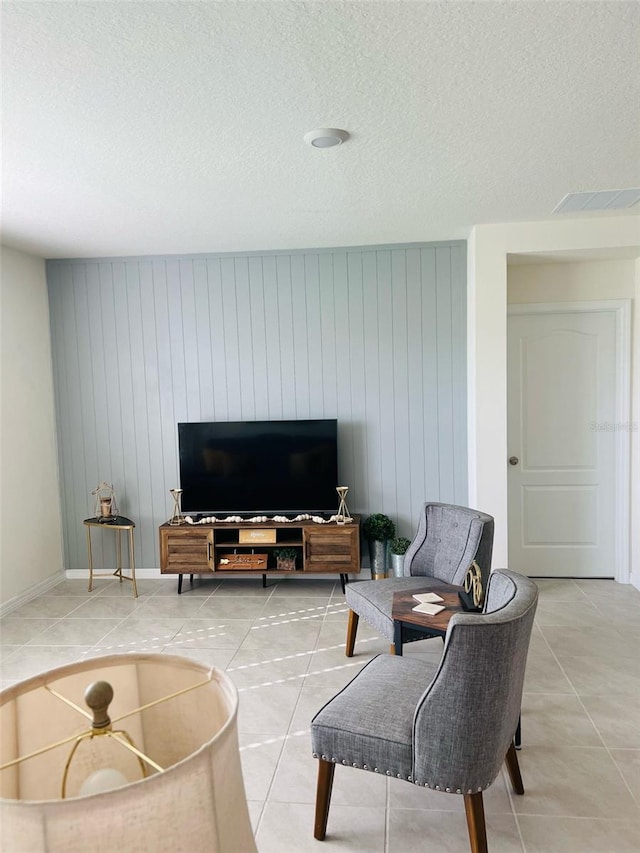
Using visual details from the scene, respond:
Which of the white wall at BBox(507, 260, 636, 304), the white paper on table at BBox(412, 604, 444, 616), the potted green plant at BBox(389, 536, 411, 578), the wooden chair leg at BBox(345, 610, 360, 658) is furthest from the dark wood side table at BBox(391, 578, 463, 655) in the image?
the white wall at BBox(507, 260, 636, 304)

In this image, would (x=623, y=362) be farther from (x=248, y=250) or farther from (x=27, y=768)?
(x=27, y=768)

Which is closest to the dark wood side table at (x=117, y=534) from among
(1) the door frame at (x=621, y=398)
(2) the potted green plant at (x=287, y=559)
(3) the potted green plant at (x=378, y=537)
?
(2) the potted green plant at (x=287, y=559)

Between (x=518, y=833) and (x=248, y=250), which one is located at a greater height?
(x=248, y=250)

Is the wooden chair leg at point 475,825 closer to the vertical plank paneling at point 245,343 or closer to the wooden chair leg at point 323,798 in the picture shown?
the wooden chair leg at point 323,798

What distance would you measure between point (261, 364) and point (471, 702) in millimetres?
3659

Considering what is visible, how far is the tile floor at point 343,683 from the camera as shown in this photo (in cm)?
225

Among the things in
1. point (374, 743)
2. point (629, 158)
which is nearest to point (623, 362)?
point (629, 158)

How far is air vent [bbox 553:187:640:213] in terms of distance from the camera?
372 centimetres

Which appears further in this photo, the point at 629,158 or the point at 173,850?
the point at 629,158

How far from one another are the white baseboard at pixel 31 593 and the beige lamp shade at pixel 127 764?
423 cm

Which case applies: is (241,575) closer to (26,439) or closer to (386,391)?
(386,391)

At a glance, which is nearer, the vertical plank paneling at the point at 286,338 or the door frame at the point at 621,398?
the door frame at the point at 621,398

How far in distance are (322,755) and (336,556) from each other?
104 inches

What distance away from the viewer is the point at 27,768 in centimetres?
88
